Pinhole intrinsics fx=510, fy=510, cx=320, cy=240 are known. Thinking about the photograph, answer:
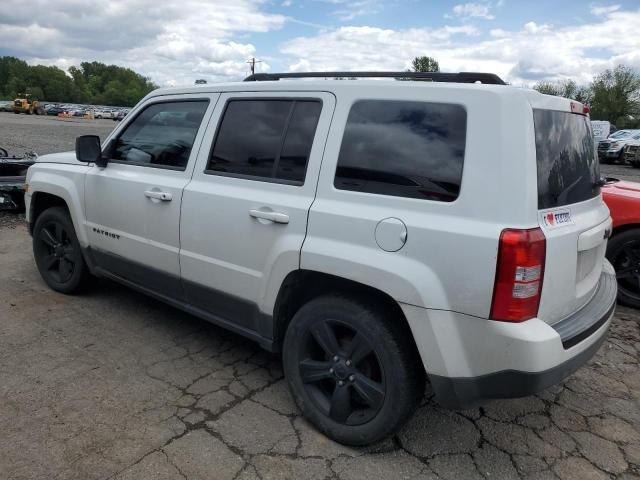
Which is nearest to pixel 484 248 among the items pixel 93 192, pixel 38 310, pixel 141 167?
pixel 141 167

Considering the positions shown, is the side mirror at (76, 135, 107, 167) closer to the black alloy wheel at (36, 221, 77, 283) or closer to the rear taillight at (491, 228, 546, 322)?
the black alloy wheel at (36, 221, 77, 283)

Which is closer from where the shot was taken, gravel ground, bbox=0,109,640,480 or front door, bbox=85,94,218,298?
gravel ground, bbox=0,109,640,480

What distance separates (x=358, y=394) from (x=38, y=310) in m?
3.02

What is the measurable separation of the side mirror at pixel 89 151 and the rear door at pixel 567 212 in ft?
10.2

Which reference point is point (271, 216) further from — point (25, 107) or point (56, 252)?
point (25, 107)

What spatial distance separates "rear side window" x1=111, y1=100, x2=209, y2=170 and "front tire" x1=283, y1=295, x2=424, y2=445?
145cm

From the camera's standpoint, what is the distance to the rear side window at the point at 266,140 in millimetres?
2785

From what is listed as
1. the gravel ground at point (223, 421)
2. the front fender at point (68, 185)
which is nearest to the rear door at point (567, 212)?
the gravel ground at point (223, 421)

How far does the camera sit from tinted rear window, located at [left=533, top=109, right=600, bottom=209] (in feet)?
7.38

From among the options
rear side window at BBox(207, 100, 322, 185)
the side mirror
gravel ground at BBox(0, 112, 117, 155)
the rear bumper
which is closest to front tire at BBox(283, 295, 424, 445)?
the rear bumper

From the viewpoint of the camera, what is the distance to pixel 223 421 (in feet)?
9.29

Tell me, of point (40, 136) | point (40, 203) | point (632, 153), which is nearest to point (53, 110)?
point (40, 136)

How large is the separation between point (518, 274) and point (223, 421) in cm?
177

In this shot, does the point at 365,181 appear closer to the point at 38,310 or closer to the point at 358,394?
the point at 358,394
